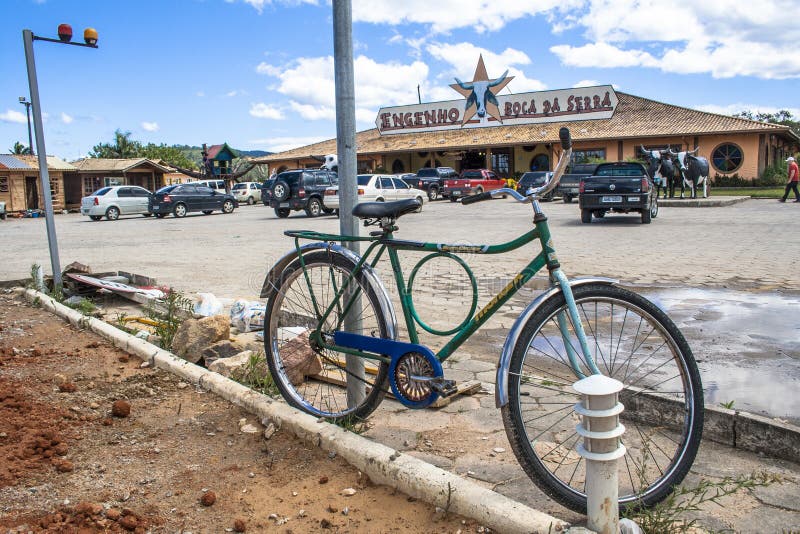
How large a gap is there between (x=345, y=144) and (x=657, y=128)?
36993 millimetres

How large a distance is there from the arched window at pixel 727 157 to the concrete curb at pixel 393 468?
121ft

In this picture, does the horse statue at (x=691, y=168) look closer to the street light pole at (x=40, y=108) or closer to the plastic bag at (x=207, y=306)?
the street light pole at (x=40, y=108)

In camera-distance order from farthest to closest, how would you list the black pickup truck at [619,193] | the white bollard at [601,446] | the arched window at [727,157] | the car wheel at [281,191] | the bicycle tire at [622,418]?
the arched window at [727,157]
the car wheel at [281,191]
the black pickup truck at [619,193]
the bicycle tire at [622,418]
the white bollard at [601,446]

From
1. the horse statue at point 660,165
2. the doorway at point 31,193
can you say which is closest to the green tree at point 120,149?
the doorway at point 31,193

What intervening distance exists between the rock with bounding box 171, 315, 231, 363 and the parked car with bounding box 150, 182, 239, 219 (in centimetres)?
2428

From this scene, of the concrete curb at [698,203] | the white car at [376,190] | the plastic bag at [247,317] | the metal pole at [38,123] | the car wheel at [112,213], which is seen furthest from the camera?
the car wheel at [112,213]

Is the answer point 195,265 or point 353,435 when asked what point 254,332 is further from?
point 195,265

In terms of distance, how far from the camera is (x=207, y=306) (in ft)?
19.8

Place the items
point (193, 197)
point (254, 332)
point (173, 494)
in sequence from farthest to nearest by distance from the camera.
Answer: point (193, 197) < point (254, 332) < point (173, 494)

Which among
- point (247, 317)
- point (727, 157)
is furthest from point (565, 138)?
point (727, 157)

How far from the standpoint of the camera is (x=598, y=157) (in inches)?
1516

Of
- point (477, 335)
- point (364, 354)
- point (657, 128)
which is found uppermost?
point (657, 128)

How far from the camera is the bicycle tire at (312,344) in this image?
3.37 meters

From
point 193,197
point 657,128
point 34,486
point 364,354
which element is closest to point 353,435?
point 364,354
